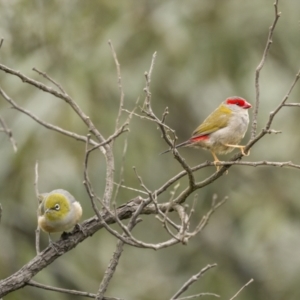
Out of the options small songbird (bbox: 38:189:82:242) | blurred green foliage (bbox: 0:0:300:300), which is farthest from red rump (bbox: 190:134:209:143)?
blurred green foliage (bbox: 0:0:300:300)

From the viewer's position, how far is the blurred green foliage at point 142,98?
7520mm

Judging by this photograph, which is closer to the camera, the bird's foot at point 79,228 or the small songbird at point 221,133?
the bird's foot at point 79,228

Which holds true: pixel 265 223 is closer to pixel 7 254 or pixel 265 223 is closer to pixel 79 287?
pixel 79 287

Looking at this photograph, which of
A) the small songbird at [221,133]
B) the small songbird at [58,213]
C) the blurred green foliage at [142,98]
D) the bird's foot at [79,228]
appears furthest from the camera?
the blurred green foliage at [142,98]

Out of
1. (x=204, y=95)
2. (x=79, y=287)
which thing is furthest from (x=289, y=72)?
(x=79, y=287)

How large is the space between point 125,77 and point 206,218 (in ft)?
17.5

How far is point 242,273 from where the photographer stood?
34.0 feet

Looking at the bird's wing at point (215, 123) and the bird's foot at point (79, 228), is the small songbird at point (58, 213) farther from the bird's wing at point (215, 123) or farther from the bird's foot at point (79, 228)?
the bird's wing at point (215, 123)

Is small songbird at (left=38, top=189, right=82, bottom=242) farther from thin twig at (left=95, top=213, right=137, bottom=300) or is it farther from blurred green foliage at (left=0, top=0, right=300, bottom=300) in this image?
blurred green foliage at (left=0, top=0, right=300, bottom=300)

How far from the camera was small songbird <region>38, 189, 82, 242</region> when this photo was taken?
4481mm

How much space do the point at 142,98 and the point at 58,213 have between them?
4.36m

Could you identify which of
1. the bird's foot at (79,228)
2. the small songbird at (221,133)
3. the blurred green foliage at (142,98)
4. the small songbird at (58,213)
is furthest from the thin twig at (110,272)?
the blurred green foliage at (142,98)

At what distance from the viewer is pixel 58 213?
4.53 meters

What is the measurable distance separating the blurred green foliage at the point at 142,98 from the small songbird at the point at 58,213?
2.35 meters
